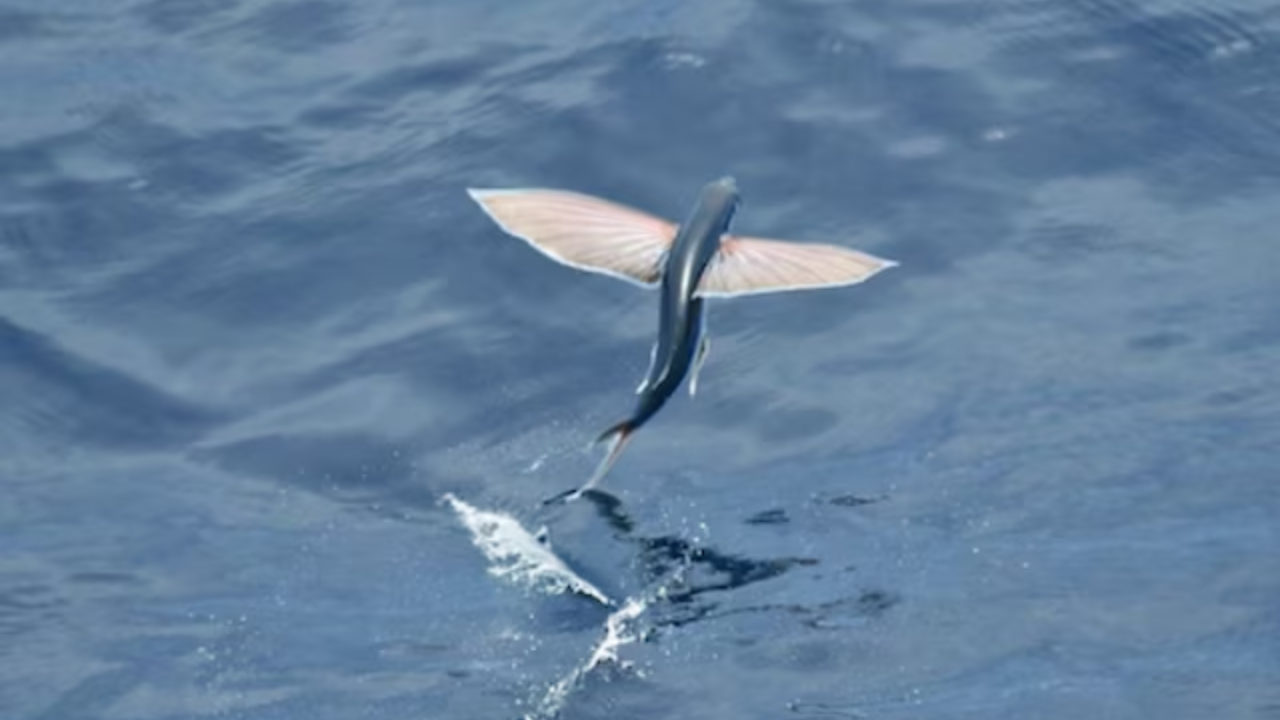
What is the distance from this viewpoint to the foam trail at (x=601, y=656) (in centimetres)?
1007

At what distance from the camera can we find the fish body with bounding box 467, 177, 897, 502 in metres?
10.2

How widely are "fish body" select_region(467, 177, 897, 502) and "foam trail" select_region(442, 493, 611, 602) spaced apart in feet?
1.60

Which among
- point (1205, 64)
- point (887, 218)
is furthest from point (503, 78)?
point (1205, 64)

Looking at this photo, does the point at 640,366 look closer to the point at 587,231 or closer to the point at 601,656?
the point at 587,231

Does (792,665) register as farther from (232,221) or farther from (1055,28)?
(1055,28)

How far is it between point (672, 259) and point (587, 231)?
0.45 metres

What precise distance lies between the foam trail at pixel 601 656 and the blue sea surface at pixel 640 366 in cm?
4

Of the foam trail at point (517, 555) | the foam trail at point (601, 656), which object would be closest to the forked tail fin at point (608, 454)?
the foam trail at point (517, 555)

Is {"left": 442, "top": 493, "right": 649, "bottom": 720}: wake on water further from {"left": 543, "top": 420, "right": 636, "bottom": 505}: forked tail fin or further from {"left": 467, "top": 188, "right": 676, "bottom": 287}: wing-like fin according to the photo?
{"left": 467, "top": 188, "right": 676, "bottom": 287}: wing-like fin

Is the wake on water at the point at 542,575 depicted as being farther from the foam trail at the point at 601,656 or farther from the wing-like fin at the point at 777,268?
the wing-like fin at the point at 777,268

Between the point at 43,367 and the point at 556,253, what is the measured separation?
11.5 feet

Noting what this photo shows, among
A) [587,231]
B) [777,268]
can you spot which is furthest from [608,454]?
[777,268]

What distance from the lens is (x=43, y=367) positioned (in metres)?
12.8

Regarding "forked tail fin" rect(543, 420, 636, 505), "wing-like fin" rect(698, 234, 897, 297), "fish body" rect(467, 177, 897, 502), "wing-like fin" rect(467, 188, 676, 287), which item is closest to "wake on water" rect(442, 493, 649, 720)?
"forked tail fin" rect(543, 420, 636, 505)
